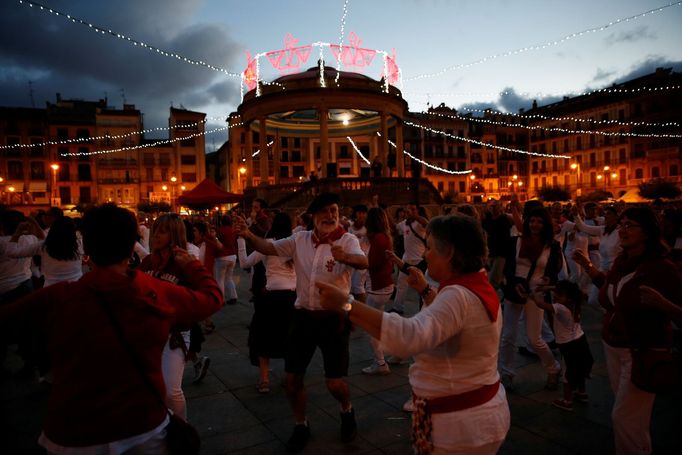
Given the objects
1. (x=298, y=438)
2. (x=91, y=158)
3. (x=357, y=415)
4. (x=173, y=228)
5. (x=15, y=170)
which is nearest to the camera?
(x=173, y=228)

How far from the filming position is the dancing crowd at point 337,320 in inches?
77.3

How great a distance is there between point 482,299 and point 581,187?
70188 mm

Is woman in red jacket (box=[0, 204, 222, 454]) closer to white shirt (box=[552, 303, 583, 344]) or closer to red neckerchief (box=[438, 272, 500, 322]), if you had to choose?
red neckerchief (box=[438, 272, 500, 322])

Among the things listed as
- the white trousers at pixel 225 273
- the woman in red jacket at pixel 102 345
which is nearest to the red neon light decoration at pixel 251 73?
the white trousers at pixel 225 273

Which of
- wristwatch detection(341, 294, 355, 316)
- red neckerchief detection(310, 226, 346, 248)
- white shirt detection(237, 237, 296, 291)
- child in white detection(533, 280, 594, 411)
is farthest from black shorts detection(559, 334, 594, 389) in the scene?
wristwatch detection(341, 294, 355, 316)

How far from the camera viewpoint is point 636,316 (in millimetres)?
Answer: 3248

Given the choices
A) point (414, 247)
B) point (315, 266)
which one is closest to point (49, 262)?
point (315, 266)

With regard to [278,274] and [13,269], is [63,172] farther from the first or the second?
[278,274]

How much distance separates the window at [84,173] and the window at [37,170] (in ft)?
12.6

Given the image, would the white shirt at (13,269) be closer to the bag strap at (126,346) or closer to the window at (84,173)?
the bag strap at (126,346)

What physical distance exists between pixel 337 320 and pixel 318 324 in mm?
172

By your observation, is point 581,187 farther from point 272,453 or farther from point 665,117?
point 272,453

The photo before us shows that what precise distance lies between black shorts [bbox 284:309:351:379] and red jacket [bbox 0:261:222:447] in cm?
213

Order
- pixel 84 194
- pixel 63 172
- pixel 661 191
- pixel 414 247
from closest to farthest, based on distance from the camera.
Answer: pixel 414 247, pixel 661 191, pixel 63 172, pixel 84 194
